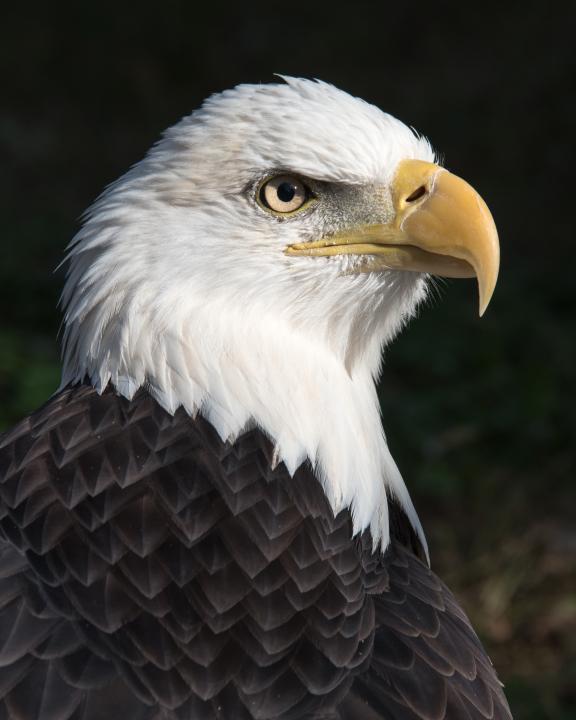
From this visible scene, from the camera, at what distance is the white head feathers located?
9.34 feet

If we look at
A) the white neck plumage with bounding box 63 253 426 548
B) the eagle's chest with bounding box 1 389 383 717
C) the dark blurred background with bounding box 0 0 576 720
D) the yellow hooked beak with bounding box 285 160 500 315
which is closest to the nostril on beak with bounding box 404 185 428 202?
the yellow hooked beak with bounding box 285 160 500 315

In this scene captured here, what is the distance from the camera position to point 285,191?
2.95 m

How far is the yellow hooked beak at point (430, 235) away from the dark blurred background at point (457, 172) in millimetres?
2602

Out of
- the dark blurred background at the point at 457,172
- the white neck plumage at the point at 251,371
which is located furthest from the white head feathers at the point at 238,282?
the dark blurred background at the point at 457,172

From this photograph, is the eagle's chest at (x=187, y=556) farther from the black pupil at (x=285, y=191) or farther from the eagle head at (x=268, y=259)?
the black pupil at (x=285, y=191)

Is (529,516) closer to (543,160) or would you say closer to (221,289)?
(221,289)

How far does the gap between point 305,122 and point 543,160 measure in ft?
26.0

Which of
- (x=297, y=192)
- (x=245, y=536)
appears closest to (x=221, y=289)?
(x=297, y=192)

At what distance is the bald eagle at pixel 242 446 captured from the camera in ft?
8.23

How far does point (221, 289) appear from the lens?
9.48 feet

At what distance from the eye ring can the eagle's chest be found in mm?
557

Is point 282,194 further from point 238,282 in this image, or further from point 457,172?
point 457,172

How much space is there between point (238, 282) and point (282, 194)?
248mm

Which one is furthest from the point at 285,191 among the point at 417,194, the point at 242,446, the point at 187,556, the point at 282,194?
the point at 187,556
